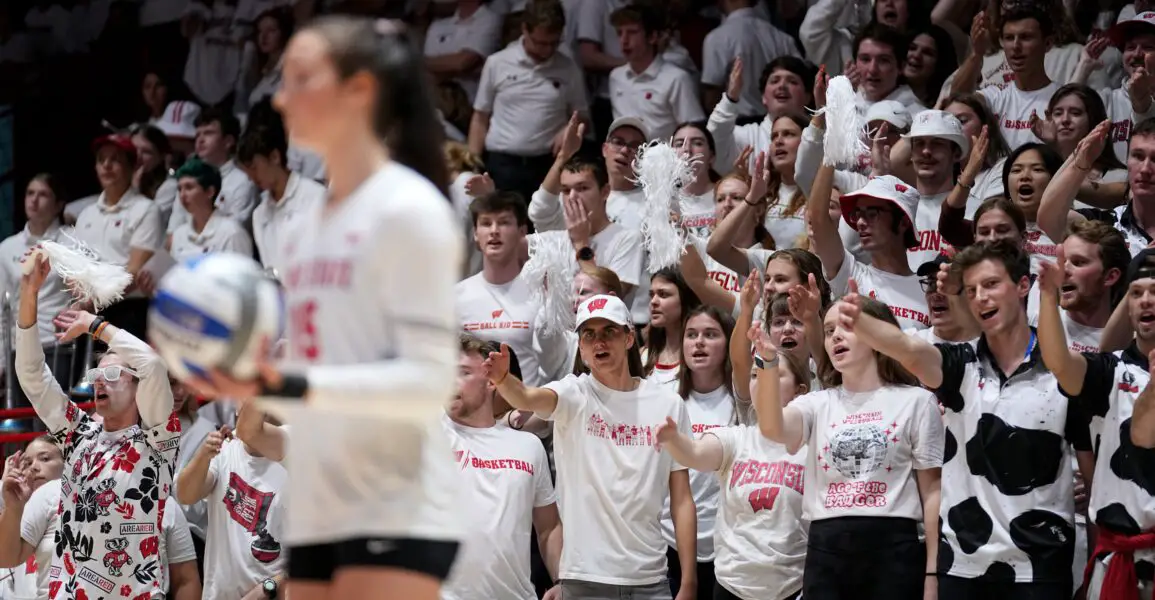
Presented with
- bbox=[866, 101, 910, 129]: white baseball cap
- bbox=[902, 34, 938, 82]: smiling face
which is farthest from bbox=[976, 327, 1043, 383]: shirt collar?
bbox=[902, 34, 938, 82]: smiling face

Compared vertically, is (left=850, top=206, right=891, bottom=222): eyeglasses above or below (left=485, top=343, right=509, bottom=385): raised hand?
above

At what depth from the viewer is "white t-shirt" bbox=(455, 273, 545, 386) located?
25.0 ft

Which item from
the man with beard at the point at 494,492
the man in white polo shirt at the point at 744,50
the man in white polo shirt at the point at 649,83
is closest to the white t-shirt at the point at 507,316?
the man with beard at the point at 494,492

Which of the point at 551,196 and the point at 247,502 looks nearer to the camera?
the point at 247,502

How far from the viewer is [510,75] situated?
10.1 meters

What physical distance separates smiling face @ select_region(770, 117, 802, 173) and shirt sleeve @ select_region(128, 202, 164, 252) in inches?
169

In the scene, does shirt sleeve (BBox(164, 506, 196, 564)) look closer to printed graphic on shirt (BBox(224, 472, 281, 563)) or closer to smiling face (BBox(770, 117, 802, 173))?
printed graphic on shirt (BBox(224, 472, 281, 563))

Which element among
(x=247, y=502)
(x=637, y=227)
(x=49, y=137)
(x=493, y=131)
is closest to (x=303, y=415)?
(x=247, y=502)

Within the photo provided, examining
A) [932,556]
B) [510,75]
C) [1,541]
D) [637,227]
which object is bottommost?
[1,541]

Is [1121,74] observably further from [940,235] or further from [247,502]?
[247,502]

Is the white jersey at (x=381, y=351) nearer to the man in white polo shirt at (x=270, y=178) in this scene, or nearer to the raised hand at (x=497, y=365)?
the raised hand at (x=497, y=365)

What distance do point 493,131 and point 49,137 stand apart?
450 centimetres

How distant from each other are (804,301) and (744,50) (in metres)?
4.29

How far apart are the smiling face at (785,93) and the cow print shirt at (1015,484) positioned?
3.29 meters
